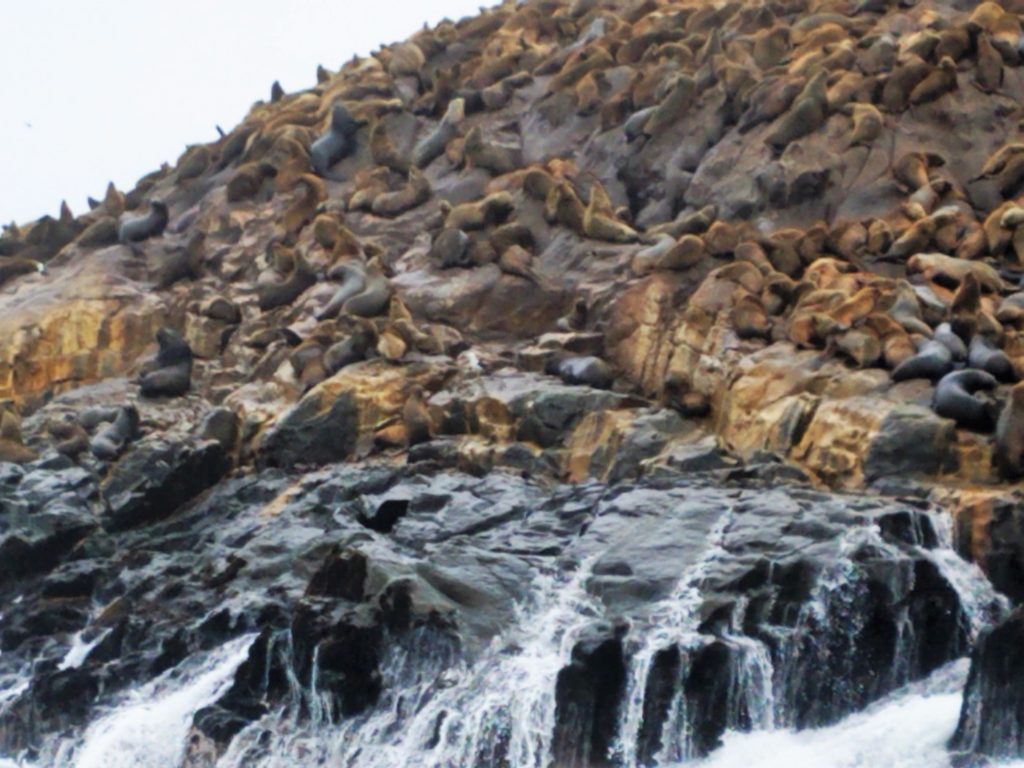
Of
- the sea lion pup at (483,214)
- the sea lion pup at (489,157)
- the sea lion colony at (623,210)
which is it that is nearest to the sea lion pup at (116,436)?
the sea lion colony at (623,210)

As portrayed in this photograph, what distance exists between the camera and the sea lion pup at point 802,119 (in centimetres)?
2313

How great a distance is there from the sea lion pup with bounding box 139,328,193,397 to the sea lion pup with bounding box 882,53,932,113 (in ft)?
32.1

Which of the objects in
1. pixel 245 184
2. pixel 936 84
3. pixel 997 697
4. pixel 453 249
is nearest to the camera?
pixel 997 697

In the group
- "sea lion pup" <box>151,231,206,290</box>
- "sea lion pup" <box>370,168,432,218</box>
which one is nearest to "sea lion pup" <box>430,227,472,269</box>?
"sea lion pup" <box>370,168,432,218</box>

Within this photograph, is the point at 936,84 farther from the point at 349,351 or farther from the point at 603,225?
the point at 349,351

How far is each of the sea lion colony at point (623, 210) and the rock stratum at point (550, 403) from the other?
0.06 m

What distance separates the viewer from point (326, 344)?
2083 cm

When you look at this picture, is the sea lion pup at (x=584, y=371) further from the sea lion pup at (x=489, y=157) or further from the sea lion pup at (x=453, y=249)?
the sea lion pup at (x=489, y=157)

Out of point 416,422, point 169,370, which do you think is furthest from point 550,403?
point 169,370

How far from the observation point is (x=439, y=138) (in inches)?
1079

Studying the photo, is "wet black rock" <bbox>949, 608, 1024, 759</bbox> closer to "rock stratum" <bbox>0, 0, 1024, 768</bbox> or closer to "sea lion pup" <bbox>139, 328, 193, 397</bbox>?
"rock stratum" <bbox>0, 0, 1024, 768</bbox>

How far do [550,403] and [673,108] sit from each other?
8106 millimetres

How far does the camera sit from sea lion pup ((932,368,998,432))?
15688 millimetres

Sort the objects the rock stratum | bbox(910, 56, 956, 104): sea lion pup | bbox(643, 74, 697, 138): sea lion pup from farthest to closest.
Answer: bbox(643, 74, 697, 138): sea lion pup, bbox(910, 56, 956, 104): sea lion pup, the rock stratum
